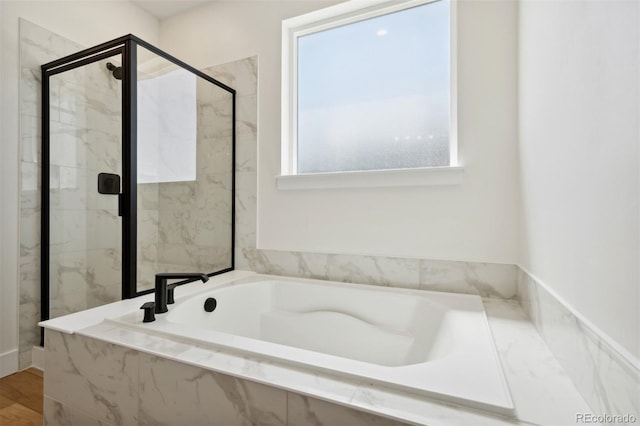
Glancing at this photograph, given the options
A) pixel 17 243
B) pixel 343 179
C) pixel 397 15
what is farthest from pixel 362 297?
pixel 17 243

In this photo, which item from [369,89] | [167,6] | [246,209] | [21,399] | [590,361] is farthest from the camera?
[167,6]

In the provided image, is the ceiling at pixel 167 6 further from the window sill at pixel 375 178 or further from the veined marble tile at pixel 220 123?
the window sill at pixel 375 178

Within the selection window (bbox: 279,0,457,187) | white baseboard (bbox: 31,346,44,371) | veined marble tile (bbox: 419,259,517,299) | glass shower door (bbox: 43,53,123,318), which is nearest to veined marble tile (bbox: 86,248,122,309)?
glass shower door (bbox: 43,53,123,318)

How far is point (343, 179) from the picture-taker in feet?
5.68

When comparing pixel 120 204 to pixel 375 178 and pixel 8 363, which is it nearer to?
pixel 8 363

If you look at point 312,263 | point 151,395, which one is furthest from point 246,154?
point 151,395

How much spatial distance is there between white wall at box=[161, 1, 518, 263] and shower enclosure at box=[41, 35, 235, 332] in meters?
0.33

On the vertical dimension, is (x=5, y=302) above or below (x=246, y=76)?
below

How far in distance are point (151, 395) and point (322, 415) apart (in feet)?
1.77

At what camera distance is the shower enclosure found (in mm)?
1488

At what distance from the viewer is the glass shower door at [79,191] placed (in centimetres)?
170

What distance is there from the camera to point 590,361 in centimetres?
66

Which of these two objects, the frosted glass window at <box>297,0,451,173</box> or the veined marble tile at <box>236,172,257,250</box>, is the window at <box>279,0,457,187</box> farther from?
the veined marble tile at <box>236,172,257,250</box>

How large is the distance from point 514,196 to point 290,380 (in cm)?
132
